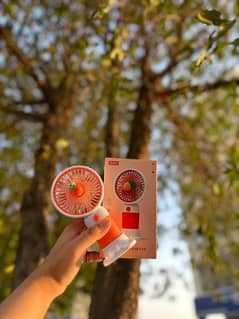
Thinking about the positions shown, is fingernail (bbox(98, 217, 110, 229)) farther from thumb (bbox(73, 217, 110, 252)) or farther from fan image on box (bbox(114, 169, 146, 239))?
fan image on box (bbox(114, 169, 146, 239))

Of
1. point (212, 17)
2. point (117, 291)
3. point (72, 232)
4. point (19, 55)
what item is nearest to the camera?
point (72, 232)

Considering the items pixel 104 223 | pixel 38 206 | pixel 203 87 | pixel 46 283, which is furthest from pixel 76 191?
pixel 203 87

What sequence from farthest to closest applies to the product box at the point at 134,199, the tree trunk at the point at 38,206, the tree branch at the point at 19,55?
the tree branch at the point at 19,55 → the tree trunk at the point at 38,206 → the product box at the point at 134,199

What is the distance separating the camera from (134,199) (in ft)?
5.33

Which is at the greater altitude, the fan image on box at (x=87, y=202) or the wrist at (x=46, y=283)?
the fan image on box at (x=87, y=202)

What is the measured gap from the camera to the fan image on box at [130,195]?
1576mm

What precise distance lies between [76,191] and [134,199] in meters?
0.26

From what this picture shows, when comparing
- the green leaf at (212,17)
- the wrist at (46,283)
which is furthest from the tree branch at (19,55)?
the wrist at (46,283)

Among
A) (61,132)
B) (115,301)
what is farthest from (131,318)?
(61,132)

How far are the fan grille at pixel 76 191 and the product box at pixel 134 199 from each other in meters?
0.07

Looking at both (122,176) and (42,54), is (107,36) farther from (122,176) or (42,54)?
Answer: (122,176)

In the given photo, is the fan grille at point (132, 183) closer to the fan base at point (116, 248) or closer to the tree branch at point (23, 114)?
the fan base at point (116, 248)

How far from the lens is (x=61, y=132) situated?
536cm

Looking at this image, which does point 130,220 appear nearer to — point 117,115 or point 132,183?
point 132,183
